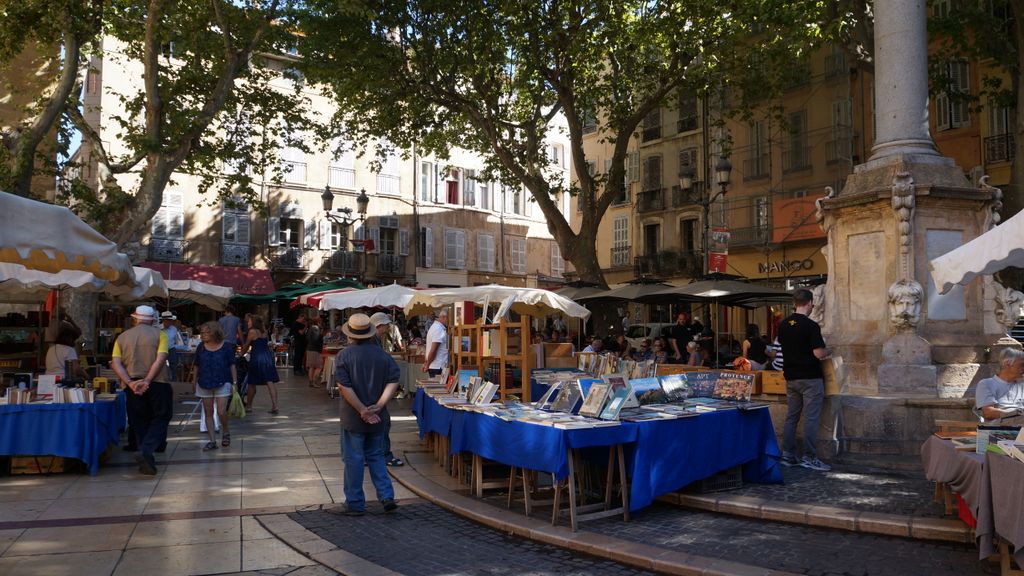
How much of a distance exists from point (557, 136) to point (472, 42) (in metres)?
29.4

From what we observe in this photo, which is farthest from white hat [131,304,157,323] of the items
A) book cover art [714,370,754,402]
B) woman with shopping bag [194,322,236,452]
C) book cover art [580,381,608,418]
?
book cover art [714,370,754,402]

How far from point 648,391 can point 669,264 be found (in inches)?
1123

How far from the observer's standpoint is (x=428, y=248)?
42.2m

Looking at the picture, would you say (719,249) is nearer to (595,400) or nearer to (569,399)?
(569,399)

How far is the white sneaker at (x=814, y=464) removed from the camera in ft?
26.9

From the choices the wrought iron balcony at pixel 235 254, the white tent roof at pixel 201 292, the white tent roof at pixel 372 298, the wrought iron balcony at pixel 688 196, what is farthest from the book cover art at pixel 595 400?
the wrought iron balcony at pixel 235 254

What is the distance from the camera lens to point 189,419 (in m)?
13.3

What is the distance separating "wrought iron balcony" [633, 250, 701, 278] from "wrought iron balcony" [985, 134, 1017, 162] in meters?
12.2

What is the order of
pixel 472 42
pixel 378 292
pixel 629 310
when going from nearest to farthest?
pixel 378 292
pixel 472 42
pixel 629 310

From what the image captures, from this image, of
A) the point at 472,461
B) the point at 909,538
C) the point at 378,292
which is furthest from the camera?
the point at 378,292

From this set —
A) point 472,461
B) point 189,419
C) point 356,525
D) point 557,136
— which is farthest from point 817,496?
point 557,136

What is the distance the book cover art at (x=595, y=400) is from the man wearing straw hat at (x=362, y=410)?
1646 millimetres

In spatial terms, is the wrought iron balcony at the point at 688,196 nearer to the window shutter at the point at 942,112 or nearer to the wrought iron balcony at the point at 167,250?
the window shutter at the point at 942,112

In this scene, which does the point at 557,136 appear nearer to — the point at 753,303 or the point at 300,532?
the point at 753,303
